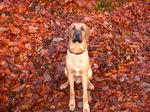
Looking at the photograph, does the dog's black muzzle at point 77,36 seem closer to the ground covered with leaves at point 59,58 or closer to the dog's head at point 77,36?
the dog's head at point 77,36

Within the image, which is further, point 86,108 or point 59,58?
point 59,58

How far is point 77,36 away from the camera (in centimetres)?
440

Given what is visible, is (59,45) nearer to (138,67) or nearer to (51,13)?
(51,13)

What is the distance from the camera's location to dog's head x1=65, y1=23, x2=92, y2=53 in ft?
14.5

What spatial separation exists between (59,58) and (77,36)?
1.85 m

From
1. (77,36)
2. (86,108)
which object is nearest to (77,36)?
(77,36)

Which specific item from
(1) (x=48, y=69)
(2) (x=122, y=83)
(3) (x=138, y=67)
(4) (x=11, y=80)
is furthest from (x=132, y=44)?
(4) (x=11, y=80)

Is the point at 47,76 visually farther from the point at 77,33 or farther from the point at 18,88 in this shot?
the point at 77,33

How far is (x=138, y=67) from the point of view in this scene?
6.41 meters

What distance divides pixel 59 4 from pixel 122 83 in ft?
10.4

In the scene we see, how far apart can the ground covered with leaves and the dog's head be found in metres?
1.37

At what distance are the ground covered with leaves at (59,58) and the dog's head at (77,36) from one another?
53.9 inches

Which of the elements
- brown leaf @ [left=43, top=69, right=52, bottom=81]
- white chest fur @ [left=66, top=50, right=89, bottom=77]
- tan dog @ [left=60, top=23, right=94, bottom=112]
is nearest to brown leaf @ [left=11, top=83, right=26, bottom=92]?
brown leaf @ [left=43, top=69, right=52, bottom=81]

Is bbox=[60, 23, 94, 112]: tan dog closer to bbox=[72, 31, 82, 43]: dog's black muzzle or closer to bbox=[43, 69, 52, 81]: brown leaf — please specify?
bbox=[72, 31, 82, 43]: dog's black muzzle
